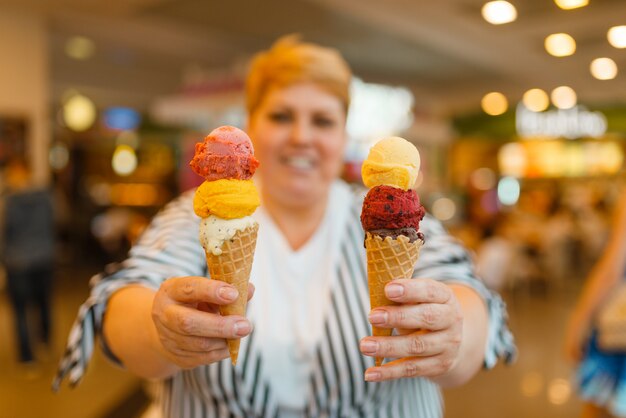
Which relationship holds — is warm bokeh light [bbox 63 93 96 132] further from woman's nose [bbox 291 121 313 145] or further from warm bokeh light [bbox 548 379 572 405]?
woman's nose [bbox 291 121 313 145]

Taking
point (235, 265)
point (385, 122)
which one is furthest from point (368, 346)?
point (385, 122)

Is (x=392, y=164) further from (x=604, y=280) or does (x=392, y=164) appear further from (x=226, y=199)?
(x=604, y=280)

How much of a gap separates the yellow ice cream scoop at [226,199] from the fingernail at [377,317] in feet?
0.90

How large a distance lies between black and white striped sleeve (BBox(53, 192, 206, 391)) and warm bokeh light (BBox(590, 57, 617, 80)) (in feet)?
5.24

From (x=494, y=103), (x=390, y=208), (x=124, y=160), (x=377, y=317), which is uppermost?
(x=494, y=103)

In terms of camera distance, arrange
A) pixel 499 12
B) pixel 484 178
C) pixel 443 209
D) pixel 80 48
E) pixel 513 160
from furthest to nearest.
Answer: pixel 484 178 → pixel 513 160 → pixel 443 209 → pixel 80 48 → pixel 499 12

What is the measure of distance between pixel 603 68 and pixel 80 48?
31.3 feet

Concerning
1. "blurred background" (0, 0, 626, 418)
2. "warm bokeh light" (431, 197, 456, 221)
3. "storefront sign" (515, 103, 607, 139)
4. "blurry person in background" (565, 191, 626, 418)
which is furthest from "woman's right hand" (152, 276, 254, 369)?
"storefront sign" (515, 103, 607, 139)

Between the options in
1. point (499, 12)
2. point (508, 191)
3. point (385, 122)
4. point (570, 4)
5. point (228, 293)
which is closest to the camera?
point (228, 293)

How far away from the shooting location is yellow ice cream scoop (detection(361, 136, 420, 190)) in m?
1.01

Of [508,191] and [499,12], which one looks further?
[508,191]

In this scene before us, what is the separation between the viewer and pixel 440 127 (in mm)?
14312

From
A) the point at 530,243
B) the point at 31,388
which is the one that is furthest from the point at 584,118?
the point at 31,388

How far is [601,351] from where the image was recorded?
2562mm
